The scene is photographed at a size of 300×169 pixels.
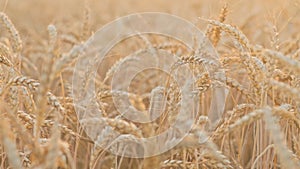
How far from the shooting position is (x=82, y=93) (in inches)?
57.2

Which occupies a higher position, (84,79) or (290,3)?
(290,3)

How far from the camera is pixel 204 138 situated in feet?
3.22

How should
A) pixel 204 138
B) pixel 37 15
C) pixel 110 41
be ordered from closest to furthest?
pixel 204 138, pixel 110 41, pixel 37 15

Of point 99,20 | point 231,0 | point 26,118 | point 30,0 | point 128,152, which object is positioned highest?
point 30,0

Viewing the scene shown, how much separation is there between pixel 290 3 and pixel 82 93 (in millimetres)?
777

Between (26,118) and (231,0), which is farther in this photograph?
(231,0)

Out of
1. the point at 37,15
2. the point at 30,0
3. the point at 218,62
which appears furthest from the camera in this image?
the point at 30,0

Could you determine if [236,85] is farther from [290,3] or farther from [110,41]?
[110,41]

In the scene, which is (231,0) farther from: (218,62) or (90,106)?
(90,106)

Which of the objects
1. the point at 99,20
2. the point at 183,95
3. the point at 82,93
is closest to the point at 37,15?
the point at 99,20

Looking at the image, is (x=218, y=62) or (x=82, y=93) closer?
(x=218, y=62)

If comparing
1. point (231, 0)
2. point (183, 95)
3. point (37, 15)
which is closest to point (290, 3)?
point (231, 0)

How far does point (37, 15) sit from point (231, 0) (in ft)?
12.4

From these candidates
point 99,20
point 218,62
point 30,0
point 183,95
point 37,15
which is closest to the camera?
point 183,95
